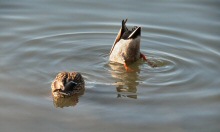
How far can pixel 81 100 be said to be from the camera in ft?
23.7

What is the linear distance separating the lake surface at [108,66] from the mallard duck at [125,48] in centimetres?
17

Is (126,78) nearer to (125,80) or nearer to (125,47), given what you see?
(125,80)

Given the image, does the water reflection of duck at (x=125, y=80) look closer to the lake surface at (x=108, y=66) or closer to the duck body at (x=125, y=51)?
the lake surface at (x=108, y=66)

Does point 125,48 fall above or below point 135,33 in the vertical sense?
below

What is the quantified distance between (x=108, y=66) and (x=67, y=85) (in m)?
1.45

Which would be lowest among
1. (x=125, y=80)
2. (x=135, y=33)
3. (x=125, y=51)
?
(x=125, y=80)

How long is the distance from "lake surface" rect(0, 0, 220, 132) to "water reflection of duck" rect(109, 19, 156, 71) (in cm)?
16

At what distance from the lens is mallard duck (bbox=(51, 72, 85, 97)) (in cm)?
720

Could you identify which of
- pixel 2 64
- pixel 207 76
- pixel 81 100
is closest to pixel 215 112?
pixel 207 76

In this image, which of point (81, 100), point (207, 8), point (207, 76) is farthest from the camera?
point (207, 8)

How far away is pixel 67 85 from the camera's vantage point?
731cm

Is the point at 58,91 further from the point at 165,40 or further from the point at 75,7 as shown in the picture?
the point at 75,7

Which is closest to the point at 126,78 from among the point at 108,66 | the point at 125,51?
the point at 108,66

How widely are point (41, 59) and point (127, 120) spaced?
8.43 feet
